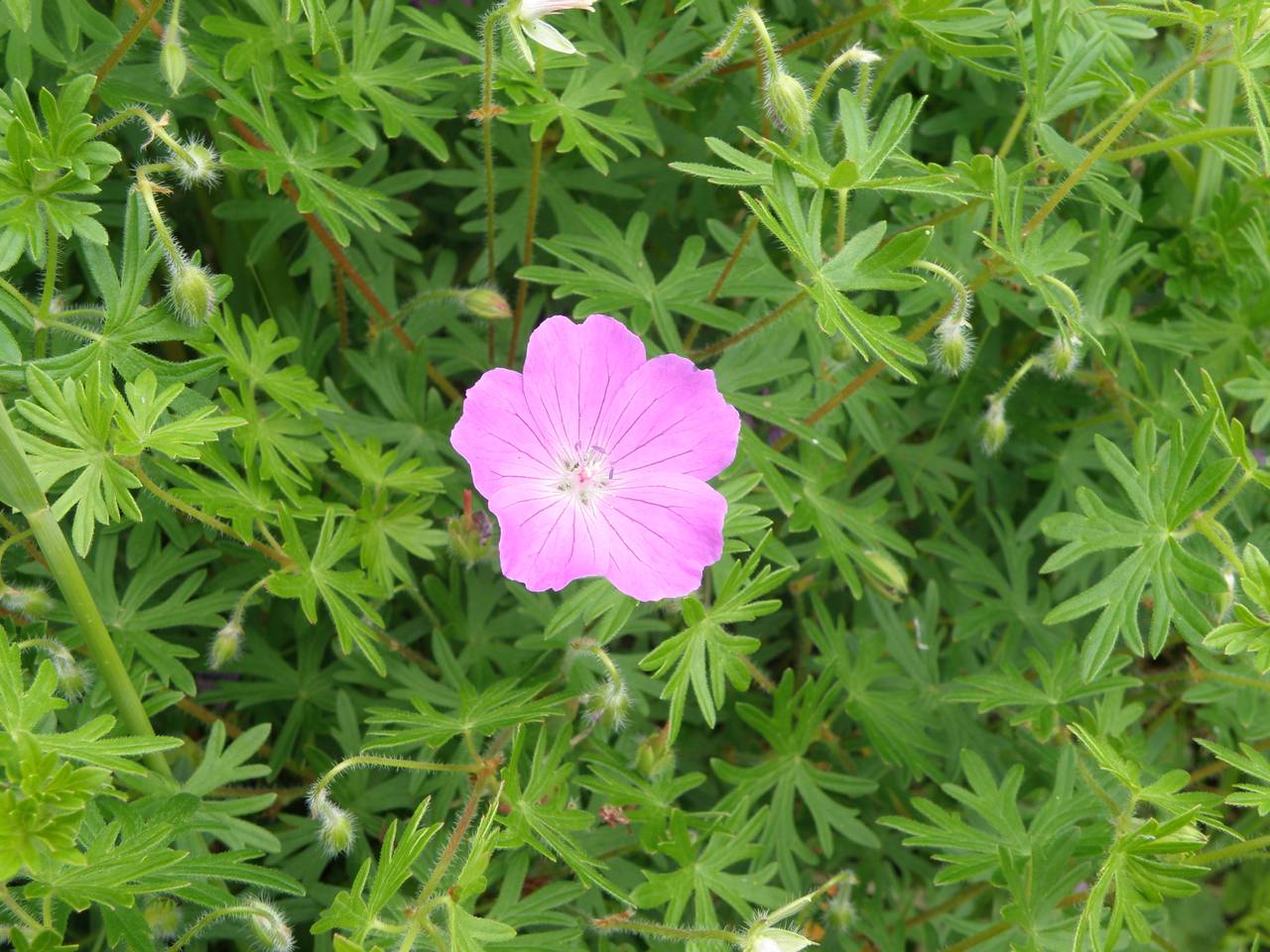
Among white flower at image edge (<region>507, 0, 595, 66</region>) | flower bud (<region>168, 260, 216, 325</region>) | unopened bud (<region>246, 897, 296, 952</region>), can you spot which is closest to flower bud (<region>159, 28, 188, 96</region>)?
flower bud (<region>168, 260, 216, 325</region>)

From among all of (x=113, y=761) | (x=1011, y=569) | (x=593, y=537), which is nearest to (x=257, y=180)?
(x=593, y=537)

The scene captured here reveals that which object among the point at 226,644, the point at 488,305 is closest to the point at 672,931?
the point at 226,644

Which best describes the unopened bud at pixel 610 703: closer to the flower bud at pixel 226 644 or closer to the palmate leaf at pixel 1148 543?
the flower bud at pixel 226 644

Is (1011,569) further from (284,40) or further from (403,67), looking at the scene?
(284,40)

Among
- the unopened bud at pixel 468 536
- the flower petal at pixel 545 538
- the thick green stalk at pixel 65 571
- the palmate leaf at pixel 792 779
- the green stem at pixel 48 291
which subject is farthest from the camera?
the palmate leaf at pixel 792 779

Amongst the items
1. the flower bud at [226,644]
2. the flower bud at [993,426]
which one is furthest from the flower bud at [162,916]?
the flower bud at [993,426]
